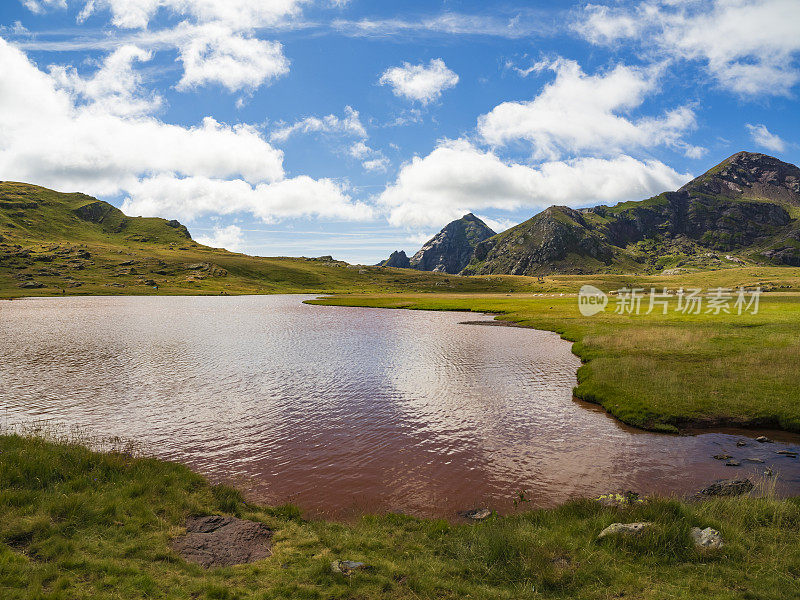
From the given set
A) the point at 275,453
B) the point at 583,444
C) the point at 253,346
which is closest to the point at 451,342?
the point at 253,346

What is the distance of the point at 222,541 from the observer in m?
12.7

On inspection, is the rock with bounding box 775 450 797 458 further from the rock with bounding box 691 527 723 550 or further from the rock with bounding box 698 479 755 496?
the rock with bounding box 691 527 723 550

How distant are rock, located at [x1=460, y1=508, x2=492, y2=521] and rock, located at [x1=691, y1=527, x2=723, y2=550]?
21.3ft

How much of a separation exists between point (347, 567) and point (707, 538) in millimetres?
10641

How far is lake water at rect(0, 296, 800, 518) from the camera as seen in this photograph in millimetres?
18312

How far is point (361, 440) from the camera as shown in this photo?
23328 mm

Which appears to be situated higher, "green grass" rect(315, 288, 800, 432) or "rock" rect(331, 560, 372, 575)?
"green grass" rect(315, 288, 800, 432)

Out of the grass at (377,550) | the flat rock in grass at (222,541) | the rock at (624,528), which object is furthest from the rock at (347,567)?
the rock at (624,528)

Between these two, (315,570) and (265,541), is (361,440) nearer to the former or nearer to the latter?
(265,541)

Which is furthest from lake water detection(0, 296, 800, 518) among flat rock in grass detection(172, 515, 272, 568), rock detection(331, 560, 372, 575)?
rock detection(331, 560, 372, 575)

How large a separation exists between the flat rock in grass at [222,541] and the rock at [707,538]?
1283 cm

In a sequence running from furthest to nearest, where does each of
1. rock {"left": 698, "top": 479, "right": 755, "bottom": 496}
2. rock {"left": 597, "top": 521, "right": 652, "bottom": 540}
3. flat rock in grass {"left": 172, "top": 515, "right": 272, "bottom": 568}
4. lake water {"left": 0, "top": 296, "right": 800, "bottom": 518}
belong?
lake water {"left": 0, "top": 296, "right": 800, "bottom": 518}
rock {"left": 698, "top": 479, "right": 755, "bottom": 496}
rock {"left": 597, "top": 521, "right": 652, "bottom": 540}
flat rock in grass {"left": 172, "top": 515, "right": 272, "bottom": 568}

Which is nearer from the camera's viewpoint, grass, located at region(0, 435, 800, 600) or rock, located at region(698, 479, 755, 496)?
grass, located at region(0, 435, 800, 600)

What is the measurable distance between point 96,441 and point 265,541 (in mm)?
14198
